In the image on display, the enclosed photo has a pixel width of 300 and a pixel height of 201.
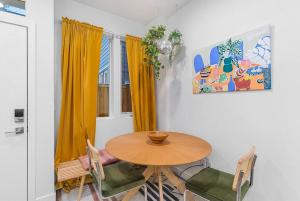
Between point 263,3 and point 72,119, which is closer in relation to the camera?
point 263,3

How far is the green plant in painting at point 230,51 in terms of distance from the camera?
181cm

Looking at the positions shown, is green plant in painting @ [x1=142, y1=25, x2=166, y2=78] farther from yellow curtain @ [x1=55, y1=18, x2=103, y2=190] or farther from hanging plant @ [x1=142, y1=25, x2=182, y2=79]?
yellow curtain @ [x1=55, y1=18, x2=103, y2=190]

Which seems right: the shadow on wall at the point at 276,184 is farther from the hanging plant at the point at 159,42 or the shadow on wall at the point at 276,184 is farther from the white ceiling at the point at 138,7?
the white ceiling at the point at 138,7

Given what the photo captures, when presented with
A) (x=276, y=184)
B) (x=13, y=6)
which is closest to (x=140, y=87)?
(x=13, y=6)

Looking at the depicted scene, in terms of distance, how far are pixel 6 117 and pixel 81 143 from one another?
0.97 metres

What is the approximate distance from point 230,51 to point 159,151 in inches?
56.3

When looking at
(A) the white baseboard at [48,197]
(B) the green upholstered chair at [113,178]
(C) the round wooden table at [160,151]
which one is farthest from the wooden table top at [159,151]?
(A) the white baseboard at [48,197]

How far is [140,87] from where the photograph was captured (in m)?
3.00

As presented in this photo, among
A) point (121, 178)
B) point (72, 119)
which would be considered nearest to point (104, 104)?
point (72, 119)

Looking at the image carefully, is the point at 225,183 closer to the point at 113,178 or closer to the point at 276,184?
the point at 276,184

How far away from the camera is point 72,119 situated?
2348mm

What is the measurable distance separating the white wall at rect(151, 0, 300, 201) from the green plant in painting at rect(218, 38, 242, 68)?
0.11m

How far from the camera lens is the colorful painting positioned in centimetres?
159

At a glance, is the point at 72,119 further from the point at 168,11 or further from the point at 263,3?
the point at 263,3
